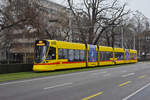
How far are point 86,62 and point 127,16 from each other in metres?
19.0

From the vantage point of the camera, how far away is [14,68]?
885 inches

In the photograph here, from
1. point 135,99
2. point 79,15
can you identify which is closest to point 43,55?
point 135,99

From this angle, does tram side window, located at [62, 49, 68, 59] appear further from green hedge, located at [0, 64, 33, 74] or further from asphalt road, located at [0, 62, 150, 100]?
asphalt road, located at [0, 62, 150, 100]

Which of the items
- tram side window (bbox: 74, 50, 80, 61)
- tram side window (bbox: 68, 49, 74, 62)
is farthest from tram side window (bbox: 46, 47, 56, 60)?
tram side window (bbox: 74, 50, 80, 61)

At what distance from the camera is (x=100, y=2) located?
1692 inches

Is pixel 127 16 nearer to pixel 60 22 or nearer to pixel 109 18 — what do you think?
pixel 109 18

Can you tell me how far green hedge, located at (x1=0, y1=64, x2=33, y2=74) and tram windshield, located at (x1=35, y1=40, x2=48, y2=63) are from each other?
7.32 ft

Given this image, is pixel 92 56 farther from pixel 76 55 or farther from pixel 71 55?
pixel 71 55

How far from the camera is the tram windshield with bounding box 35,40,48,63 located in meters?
22.5

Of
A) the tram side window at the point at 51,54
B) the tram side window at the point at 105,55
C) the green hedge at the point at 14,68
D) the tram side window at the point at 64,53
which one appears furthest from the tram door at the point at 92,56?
the green hedge at the point at 14,68

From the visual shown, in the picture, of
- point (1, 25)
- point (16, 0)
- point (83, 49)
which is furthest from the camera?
point (83, 49)

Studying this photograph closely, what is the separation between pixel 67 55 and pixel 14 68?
665 centimetres

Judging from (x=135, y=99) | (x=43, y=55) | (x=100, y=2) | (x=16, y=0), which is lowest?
(x=135, y=99)

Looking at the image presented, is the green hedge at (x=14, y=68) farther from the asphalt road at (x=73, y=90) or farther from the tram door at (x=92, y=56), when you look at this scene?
the tram door at (x=92, y=56)
